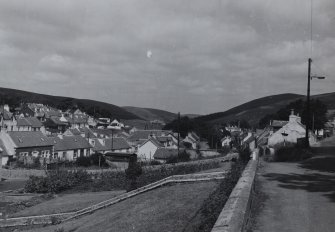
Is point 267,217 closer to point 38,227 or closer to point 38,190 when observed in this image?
point 38,227

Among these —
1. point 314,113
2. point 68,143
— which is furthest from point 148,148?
point 314,113

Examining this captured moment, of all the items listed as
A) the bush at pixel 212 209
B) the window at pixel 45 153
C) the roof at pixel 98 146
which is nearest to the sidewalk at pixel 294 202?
the bush at pixel 212 209

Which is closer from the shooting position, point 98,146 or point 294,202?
point 294,202

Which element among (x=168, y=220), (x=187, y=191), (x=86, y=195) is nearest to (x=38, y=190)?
(x=86, y=195)

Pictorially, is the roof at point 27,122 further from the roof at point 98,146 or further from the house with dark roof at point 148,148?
the house with dark roof at point 148,148

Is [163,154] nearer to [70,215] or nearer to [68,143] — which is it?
[68,143]

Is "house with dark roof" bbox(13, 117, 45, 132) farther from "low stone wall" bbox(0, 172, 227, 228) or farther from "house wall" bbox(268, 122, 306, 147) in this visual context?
"low stone wall" bbox(0, 172, 227, 228)
